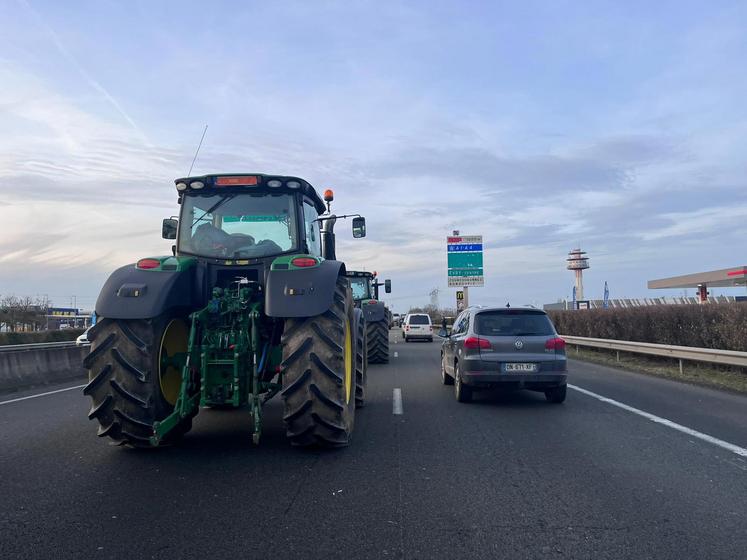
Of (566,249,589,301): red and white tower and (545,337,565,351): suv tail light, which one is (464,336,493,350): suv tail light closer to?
(545,337,565,351): suv tail light

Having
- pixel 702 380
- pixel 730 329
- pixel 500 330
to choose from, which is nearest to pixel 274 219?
pixel 500 330

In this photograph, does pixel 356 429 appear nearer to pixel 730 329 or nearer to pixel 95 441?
pixel 95 441

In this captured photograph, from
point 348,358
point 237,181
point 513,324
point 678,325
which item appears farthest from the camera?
point 678,325

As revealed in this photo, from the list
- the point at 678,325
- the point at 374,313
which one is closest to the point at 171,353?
the point at 374,313

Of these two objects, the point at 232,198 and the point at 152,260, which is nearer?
the point at 152,260

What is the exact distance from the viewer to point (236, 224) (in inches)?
288

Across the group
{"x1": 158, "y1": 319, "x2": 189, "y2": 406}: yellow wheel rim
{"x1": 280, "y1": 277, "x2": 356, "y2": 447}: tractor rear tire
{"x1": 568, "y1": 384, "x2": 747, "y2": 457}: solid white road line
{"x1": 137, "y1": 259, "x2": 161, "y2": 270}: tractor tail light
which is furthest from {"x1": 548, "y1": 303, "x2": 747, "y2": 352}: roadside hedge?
{"x1": 137, "y1": 259, "x2": 161, "y2": 270}: tractor tail light

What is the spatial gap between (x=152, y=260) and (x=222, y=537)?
3387 mm

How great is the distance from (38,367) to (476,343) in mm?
10379

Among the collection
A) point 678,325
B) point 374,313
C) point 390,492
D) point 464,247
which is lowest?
point 390,492

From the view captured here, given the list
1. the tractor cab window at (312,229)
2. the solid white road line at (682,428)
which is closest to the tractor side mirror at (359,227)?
the tractor cab window at (312,229)

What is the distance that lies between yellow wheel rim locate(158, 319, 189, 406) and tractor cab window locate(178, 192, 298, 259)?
3.10ft

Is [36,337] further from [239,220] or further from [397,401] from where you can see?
[239,220]

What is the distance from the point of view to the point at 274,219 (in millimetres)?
7266
